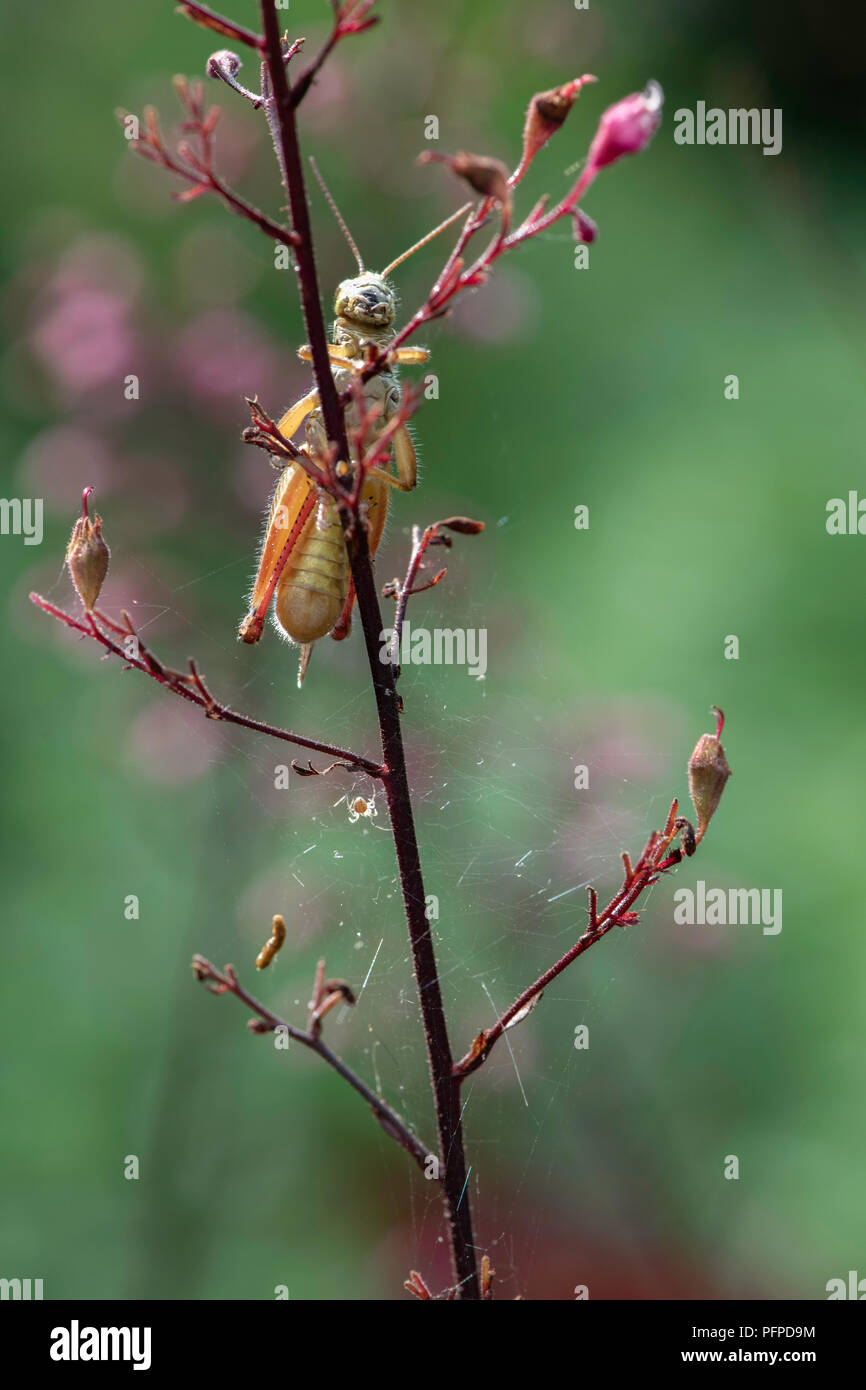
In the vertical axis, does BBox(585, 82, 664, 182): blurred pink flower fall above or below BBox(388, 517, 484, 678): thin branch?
above

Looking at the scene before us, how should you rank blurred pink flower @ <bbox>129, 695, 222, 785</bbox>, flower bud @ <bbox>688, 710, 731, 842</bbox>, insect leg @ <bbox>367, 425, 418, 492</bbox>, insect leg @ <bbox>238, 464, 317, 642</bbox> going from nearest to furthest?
flower bud @ <bbox>688, 710, 731, 842</bbox>, insect leg @ <bbox>238, 464, 317, 642</bbox>, insect leg @ <bbox>367, 425, 418, 492</bbox>, blurred pink flower @ <bbox>129, 695, 222, 785</bbox>

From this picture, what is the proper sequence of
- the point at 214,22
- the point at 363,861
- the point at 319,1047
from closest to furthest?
the point at 214,22
the point at 319,1047
the point at 363,861

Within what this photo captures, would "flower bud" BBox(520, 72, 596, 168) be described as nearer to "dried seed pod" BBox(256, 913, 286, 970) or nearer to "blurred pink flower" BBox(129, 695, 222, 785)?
"dried seed pod" BBox(256, 913, 286, 970)

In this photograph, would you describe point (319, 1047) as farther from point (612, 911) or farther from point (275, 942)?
point (612, 911)

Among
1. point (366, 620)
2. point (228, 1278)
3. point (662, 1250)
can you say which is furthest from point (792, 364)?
point (366, 620)

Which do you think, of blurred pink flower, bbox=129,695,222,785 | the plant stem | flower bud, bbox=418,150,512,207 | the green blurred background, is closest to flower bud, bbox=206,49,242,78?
the plant stem

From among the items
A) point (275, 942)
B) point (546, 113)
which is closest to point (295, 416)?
point (546, 113)

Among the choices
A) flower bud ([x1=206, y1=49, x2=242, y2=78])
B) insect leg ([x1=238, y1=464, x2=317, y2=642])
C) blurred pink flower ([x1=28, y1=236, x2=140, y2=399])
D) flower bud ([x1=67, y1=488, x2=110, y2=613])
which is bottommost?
flower bud ([x1=67, y1=488, x2=110, y2=613])

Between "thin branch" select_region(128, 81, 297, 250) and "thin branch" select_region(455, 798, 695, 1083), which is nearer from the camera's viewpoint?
"thin branch" select_region(128, 81, 297, 250)
